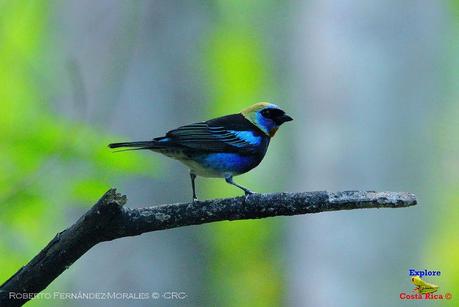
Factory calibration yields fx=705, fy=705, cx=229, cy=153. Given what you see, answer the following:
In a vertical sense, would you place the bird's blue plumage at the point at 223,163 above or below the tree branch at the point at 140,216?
above

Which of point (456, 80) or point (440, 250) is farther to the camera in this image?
point (456, 80)

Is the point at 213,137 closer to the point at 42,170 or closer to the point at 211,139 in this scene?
the point at 211,139

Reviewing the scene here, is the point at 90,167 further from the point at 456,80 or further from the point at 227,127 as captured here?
the point at 456,80

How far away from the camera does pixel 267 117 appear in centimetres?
438

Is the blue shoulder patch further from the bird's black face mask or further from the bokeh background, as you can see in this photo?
the bokeh background

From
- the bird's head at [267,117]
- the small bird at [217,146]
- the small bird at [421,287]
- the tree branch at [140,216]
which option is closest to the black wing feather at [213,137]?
the small bird at [217,146]

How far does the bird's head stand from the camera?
434cm

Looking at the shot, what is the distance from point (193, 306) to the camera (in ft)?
24.4

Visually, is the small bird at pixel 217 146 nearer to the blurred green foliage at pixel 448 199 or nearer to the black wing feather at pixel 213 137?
the black wing feather at pixel 213 137

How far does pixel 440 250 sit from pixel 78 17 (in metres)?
A: 4.79

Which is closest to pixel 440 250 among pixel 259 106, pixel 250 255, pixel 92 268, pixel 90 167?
pixel 250 255

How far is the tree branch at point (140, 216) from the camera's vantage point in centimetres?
267

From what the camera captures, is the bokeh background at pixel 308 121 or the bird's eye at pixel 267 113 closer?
the bird's eye at pixel 267 113

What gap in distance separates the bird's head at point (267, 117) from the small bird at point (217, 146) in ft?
0.45
